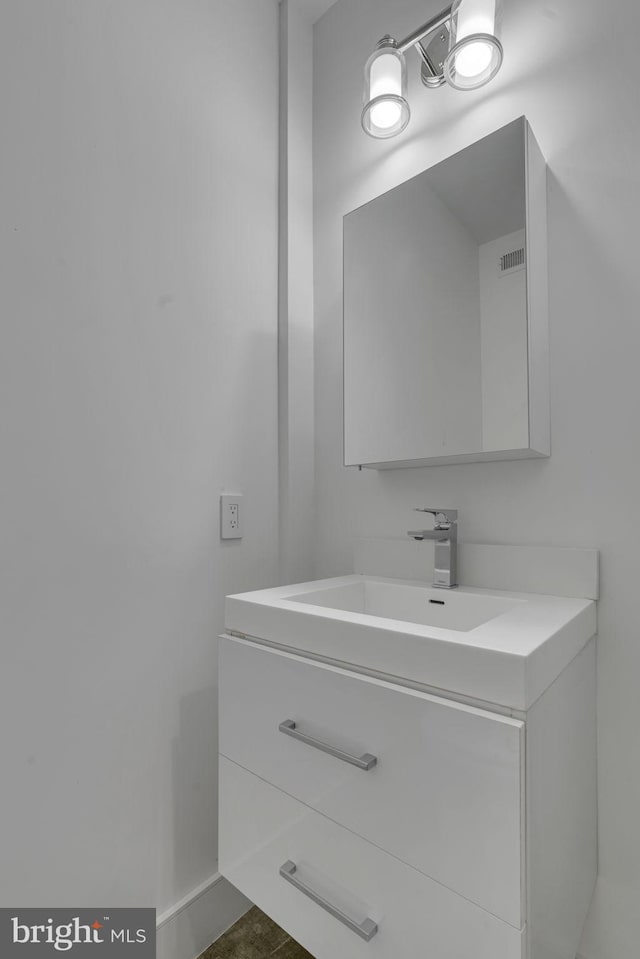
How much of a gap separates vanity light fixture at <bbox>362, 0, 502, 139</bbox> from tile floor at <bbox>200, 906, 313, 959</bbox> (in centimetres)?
193

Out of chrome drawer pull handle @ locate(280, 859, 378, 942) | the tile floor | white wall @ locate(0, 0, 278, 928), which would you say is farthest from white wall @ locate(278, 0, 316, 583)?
the tile floor

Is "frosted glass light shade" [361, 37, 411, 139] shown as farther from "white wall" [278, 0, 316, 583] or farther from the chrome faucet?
the chrome faucet

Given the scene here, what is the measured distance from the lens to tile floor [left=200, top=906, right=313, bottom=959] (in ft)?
3.78

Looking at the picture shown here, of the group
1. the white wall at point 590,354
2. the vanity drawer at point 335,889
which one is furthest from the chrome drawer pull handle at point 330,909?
the white wall at point 590,354

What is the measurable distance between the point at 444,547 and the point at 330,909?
2.22 feet

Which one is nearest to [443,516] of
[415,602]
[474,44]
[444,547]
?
[444,547]

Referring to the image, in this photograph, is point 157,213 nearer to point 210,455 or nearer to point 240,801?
point 210,455

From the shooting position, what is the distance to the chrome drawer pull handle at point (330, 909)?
775 millimetres

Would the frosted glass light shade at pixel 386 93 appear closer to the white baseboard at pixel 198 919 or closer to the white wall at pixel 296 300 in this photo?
the white wall at pixel 296 300

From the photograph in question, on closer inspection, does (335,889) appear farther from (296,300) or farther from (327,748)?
(296,300)

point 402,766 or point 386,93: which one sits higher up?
point 386,93

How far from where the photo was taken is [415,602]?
3.82ft

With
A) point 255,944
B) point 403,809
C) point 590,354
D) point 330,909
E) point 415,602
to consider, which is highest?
point 590,354

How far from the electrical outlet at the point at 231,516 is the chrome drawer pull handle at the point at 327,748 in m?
0.52
